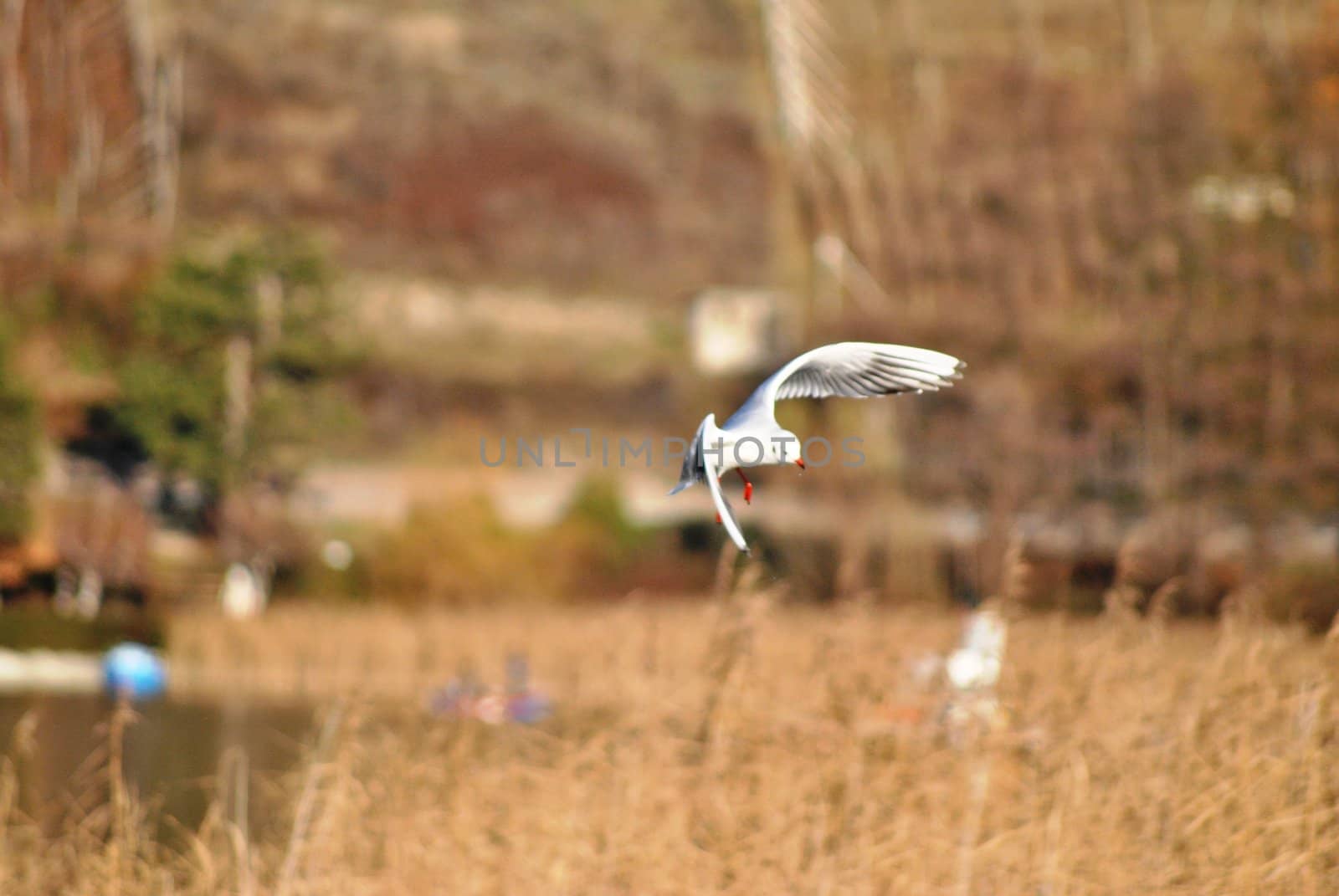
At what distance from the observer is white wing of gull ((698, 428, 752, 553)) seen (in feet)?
13.5

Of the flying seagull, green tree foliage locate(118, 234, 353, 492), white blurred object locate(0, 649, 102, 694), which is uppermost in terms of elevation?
green tree foliage locate(118, 234, 353, 492)

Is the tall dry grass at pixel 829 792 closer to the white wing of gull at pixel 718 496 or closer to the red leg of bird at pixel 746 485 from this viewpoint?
the red leg of bird at pixel 746 485

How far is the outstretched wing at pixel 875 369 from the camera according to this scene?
16.8ft

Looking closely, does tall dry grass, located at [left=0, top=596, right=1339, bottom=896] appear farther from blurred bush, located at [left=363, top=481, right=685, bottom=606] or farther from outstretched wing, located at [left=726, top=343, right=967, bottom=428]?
blurred bush, located at [left=363, top=481, right=685, bottom=606]

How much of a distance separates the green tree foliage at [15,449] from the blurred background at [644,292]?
0.26 feet

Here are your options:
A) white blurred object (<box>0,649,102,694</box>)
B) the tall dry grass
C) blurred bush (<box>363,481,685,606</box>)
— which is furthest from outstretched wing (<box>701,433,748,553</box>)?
blurred bush (<box>363,481,685,606</box>)

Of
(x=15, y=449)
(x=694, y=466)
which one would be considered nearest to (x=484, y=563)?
(x=15, y=449)

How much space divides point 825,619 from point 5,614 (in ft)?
65.7

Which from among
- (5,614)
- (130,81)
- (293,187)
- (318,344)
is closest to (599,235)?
(293,187)

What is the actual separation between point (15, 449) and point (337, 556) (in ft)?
21.7

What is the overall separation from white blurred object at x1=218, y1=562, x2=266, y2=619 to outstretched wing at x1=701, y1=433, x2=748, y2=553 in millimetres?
29299

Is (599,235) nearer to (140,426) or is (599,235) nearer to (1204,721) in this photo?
(140,426)

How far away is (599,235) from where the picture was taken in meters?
65.8

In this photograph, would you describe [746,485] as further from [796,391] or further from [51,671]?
[51,671]
